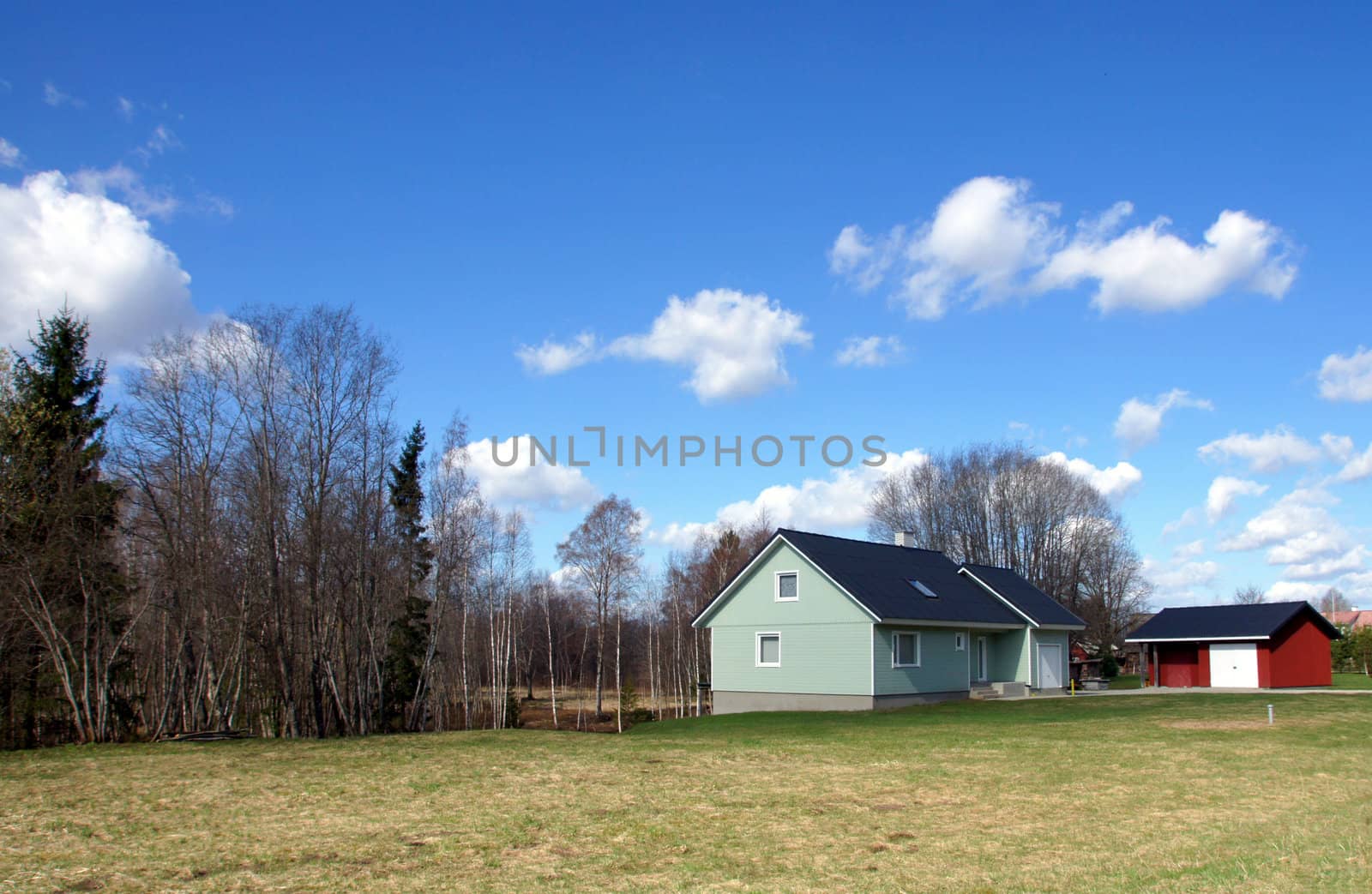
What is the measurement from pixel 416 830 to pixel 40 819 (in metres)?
4.56

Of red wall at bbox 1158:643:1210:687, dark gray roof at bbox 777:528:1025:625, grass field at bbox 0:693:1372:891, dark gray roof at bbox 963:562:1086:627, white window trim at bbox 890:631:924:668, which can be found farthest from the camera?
red wall at bbox 1158:643:1210:687

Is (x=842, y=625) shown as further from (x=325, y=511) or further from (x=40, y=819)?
(x=40, y=819)

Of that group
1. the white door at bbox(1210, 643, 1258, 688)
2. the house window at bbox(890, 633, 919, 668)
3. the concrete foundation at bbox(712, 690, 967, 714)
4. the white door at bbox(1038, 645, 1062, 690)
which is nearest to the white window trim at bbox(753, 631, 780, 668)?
the concrete foundation at bbox(712, 690, 967, 714)

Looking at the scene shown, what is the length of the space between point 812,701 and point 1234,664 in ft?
65.8

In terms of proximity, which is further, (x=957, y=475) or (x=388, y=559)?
(x=957, y=475)

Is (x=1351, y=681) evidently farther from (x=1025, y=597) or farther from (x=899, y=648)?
(x=899, y=648)

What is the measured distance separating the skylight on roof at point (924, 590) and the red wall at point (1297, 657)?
586 inches

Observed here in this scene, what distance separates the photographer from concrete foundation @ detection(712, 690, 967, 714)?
31.0 metres

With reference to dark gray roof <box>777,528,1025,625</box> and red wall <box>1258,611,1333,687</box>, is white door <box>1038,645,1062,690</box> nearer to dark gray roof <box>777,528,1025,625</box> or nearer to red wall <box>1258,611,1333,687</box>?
dark gray roof <box>777,528,1025,625</box>

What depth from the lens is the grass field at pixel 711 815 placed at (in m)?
8.38

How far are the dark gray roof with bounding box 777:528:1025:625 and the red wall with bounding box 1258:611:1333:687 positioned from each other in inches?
429

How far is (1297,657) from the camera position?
40125 millimetres

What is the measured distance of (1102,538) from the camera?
62.1m

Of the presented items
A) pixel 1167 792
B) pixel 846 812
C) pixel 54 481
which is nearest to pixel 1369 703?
pixel 1167 792
